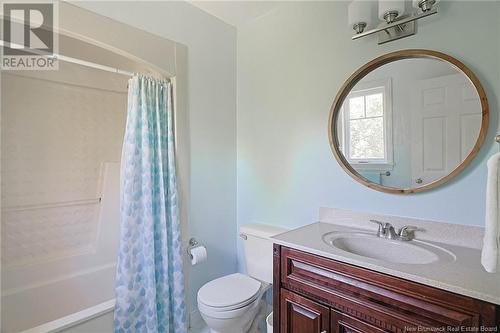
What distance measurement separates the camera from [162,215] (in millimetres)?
1779

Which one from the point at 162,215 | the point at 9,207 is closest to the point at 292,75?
the point at 162,215

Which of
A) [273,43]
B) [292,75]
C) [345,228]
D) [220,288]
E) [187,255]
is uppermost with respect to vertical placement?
[273,43]

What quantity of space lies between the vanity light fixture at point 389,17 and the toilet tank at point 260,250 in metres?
1.48

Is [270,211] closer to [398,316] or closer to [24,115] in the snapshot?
[398,316]

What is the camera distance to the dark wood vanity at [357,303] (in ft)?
2.90

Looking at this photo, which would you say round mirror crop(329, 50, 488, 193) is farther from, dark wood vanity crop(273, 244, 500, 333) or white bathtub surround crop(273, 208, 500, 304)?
dark wood vanity crop(273, 244, 500, 333)

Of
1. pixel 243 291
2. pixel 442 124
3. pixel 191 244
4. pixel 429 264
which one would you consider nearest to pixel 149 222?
pixel 191 244

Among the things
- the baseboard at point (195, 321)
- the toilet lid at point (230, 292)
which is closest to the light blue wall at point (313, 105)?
the toilet lid at point (230, 292)

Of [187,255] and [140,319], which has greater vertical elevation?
[187,255]

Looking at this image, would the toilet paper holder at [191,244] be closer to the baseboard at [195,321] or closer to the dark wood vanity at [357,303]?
the baseboard at [195,321]

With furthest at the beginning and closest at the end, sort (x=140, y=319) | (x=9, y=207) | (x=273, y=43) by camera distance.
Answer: (x=273, y=43) → (x=9, y=207) → (x=140, y=319)

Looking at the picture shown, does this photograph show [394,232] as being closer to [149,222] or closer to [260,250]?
[260,250]

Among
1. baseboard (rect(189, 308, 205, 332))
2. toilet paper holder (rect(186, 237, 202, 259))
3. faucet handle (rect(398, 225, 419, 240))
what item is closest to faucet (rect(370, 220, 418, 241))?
faucet handle (rect(398, 225, 419, 240))

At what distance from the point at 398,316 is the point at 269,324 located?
2.79 ft
